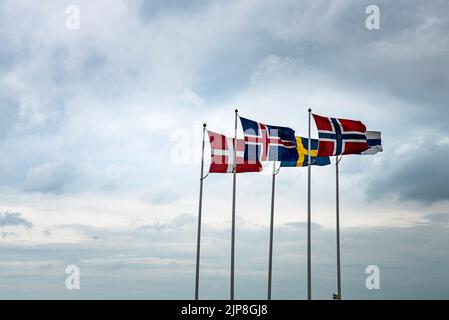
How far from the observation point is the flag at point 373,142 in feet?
164

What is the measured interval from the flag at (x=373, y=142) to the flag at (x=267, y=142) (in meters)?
5.76

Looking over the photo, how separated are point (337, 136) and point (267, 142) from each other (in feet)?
17.1

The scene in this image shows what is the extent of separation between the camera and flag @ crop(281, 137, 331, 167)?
2021 inches

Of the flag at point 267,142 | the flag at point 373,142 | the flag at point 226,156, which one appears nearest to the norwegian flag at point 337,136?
the flag at point 373,142

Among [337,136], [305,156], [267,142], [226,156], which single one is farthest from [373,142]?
[226,156]

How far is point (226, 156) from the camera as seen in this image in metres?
48.8

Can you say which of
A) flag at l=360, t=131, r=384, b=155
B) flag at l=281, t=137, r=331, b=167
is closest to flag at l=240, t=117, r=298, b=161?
flag at l=281, t=137, r=331, b=167

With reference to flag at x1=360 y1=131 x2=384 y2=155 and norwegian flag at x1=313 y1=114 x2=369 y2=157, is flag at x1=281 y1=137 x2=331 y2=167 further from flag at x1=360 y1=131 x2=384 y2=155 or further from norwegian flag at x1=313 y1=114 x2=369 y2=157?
flag at x1=360 y1=131 x2=384 y2=155

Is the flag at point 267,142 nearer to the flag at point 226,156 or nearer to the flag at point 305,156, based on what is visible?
the flag at point 226,156

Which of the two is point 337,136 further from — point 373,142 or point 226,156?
point 226,156
